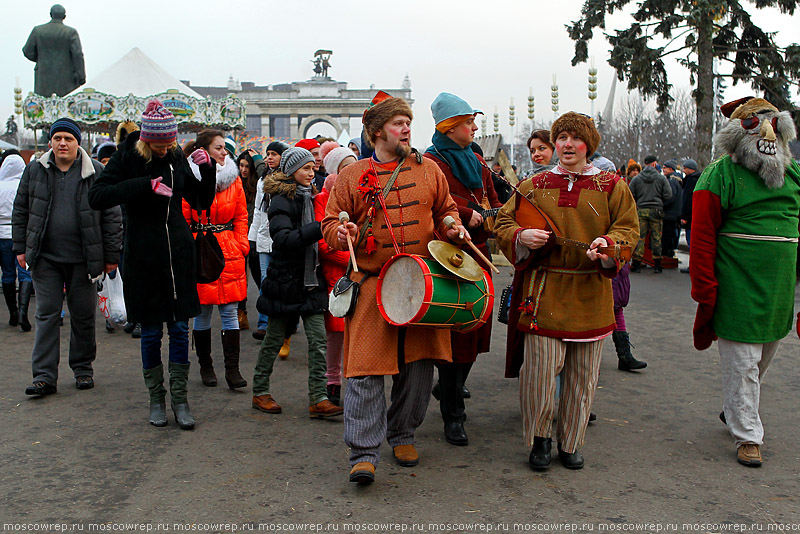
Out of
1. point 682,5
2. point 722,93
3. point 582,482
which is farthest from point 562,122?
point 722,93

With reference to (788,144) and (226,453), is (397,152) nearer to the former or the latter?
(226,453)

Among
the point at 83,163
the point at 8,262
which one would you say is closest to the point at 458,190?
the point at 83,163

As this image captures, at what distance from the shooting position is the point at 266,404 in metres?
5.61

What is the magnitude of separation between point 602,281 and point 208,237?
117 inches

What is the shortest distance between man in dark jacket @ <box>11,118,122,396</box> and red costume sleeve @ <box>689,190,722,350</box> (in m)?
4.25

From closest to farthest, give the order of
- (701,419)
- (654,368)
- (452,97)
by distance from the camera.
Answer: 1. (452,97)
2. (701,419)
3. (654,368)

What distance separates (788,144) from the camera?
4.75 meters

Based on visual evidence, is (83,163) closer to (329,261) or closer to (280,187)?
(280,187)

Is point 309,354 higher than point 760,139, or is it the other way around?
point 760,139

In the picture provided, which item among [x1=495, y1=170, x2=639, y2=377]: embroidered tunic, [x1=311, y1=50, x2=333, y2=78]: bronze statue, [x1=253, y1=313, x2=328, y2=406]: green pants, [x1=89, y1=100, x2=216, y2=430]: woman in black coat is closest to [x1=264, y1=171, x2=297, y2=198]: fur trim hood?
[x1=89, y1=100, x2=216, y2=430]: woman in black coat

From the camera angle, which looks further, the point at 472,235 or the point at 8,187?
the point at 8,187

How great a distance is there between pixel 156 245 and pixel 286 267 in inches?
35.6

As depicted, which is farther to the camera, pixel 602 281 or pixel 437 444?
pixel 437 444

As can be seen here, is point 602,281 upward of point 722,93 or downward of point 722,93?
downward
